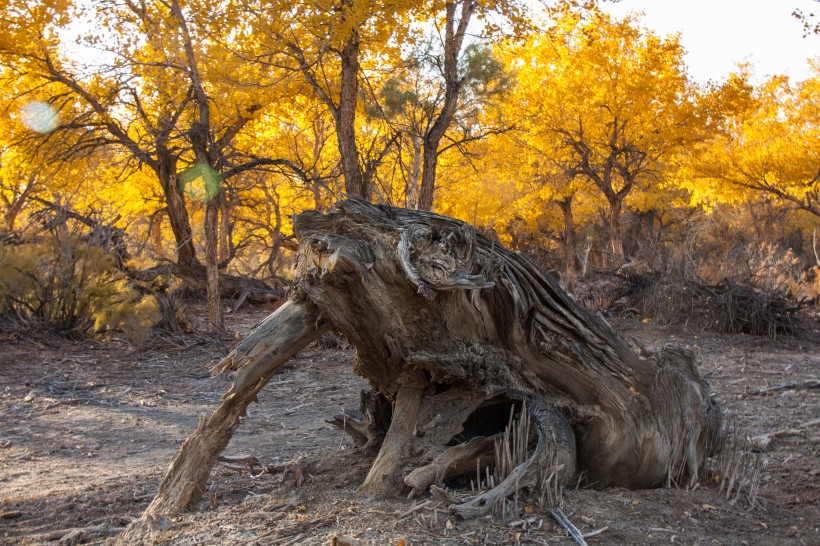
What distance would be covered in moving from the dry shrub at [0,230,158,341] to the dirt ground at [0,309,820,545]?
0.39 m

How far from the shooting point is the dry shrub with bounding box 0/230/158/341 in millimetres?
10641

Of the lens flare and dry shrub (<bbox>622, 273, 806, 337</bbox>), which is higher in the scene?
the lens flare

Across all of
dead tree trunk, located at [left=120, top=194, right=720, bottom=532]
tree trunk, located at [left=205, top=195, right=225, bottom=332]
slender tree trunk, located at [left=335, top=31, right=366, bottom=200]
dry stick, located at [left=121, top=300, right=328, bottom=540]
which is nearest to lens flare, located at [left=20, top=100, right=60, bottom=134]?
tree trunk, located at [left=205, top=195, right=225, bottom=332]

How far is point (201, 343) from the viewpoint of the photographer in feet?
36.5

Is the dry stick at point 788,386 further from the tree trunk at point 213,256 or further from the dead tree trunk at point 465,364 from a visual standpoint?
the tree trunk at point 213,256

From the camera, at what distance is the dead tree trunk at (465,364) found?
3.66 m

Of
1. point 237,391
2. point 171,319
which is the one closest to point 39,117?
point 171,319

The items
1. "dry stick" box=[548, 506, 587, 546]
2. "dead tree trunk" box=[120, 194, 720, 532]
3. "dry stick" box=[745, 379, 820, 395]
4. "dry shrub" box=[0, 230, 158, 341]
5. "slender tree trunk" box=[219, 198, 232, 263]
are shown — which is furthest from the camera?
"slender tree trunk" box=[219, 198, 232, 263]

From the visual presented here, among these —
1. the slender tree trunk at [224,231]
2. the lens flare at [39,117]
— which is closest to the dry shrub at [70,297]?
the lens flare at [39,117]

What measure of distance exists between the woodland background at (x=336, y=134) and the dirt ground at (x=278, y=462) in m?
1.56

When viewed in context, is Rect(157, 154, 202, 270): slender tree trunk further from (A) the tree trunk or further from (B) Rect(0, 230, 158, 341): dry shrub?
(B) Rect(0, 230, 158, 341): dry shrub

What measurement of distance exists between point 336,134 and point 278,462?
36.3 feet

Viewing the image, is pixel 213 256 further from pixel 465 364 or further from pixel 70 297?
pixel 465 364


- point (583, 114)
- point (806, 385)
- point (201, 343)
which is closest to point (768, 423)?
point (806, 385)
